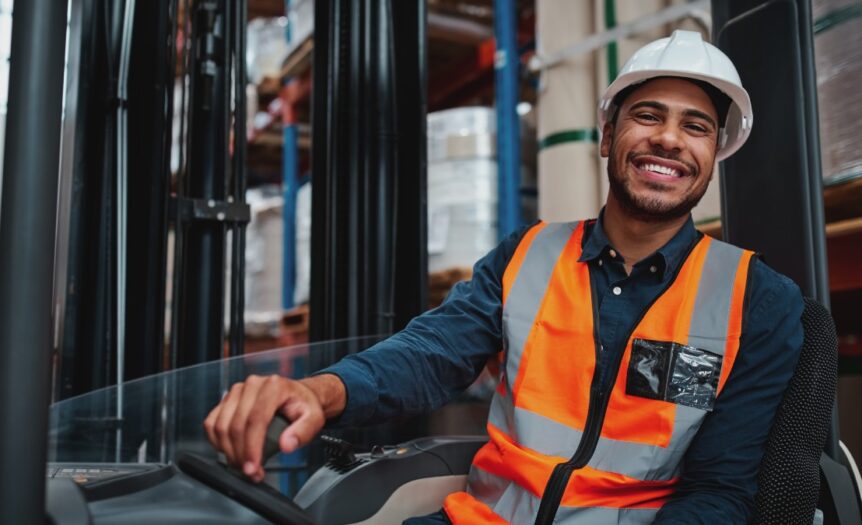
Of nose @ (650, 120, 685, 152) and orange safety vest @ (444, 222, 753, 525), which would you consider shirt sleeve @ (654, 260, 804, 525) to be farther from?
nose @ (650, 120, 685, 152)

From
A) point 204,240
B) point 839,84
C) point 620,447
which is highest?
point 839,84

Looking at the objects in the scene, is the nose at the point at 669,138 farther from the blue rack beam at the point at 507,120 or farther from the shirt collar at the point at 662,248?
the blue rack beam at the point at 507,120

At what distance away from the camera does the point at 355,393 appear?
1.39 meters

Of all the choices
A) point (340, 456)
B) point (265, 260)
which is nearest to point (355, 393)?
point (340, 456)

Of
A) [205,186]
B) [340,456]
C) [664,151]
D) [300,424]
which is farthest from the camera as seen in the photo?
Answer: [205,186]

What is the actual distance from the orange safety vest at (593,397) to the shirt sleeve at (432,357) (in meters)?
0.07

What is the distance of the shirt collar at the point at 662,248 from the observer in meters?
1.62

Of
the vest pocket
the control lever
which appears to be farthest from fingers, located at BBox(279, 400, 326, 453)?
the vest pocket

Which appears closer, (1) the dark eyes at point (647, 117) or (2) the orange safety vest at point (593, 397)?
(2) the orange safety vest at point (593, 397)

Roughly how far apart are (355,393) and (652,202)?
2.31 ft

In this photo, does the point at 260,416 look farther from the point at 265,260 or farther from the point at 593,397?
the point at 265,260

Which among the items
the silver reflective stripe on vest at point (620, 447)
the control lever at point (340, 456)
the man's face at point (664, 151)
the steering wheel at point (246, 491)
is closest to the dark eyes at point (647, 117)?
the man's face at point (664, 151)

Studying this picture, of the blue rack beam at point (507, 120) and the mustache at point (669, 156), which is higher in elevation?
the blue rack beam at point (507, 120)

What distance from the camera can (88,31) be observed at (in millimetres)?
1973
